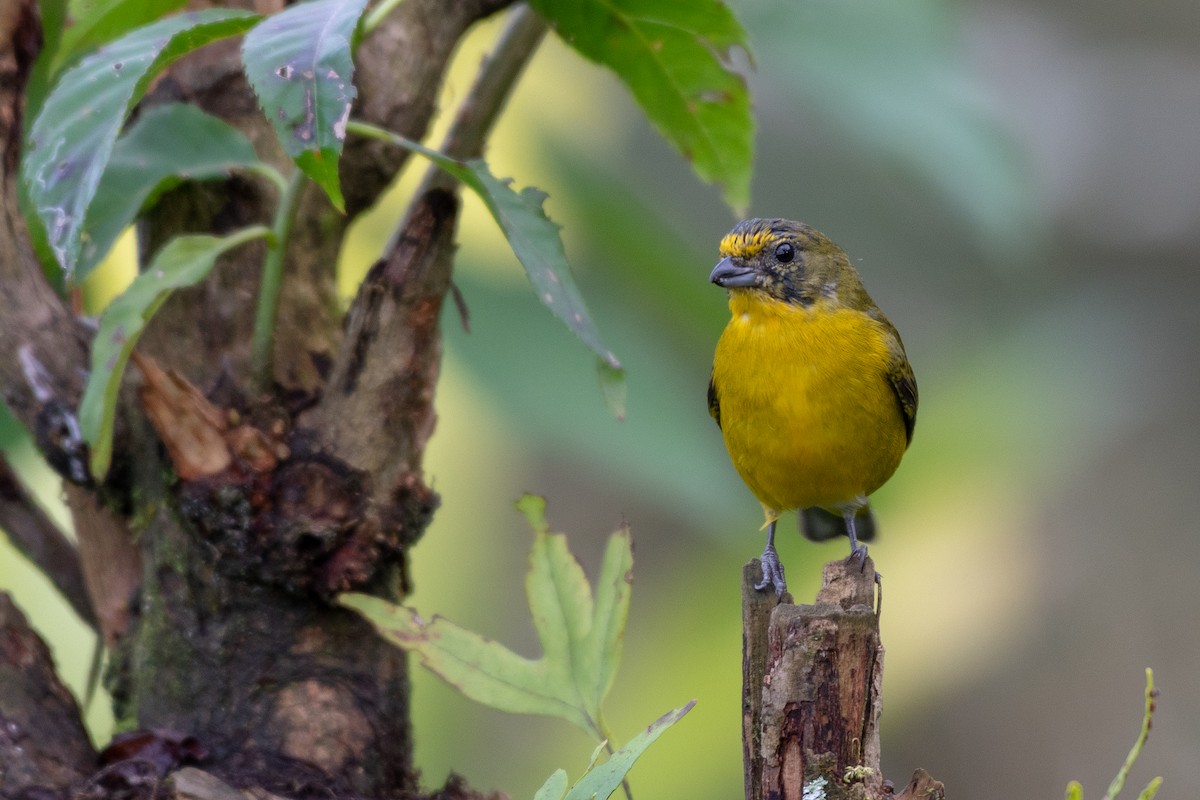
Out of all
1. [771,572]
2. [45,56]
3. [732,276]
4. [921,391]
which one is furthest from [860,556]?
[921,391]

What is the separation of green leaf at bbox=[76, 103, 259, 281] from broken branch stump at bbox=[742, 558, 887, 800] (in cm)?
133

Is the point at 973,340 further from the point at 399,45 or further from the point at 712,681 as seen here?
the point at 399,45

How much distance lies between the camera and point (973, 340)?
7082mm

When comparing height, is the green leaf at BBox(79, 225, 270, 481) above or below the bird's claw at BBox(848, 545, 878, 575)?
below

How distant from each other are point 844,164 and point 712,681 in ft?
11.8

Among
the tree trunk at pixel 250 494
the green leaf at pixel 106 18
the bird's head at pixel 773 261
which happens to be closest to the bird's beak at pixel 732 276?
the bird's head at pixel 773 261

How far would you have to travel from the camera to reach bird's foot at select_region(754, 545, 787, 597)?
8.07 feet

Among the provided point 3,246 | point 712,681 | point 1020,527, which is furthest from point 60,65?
point 1020,527

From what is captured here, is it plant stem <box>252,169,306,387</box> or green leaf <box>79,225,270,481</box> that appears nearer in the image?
green leaf <box>79,225,270,481</box>

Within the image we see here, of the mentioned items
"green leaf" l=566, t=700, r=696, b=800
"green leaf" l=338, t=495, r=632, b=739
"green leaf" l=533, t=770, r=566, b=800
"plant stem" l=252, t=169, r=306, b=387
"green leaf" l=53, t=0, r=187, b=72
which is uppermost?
"green leaf" l=53, t=0, r=187, b=72

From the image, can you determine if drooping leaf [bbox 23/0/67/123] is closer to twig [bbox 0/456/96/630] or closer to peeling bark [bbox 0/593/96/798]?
twig [bbox 0/456/96/630]

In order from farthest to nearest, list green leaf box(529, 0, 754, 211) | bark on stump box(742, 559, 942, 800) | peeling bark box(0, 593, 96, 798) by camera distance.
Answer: green leaf box(529, 0, 754, 211), peeling bark box(0, 593, 96, 798), bark on stump box(742, 559, 942, 800)

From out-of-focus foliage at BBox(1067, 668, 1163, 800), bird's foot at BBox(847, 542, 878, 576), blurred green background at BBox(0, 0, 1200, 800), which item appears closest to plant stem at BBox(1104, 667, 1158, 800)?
out-of-focus foliage at BBox(1067, 668, 1163, 800)

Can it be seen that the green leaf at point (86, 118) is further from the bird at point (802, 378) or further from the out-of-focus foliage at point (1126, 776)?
the bird at point (802, 378)
